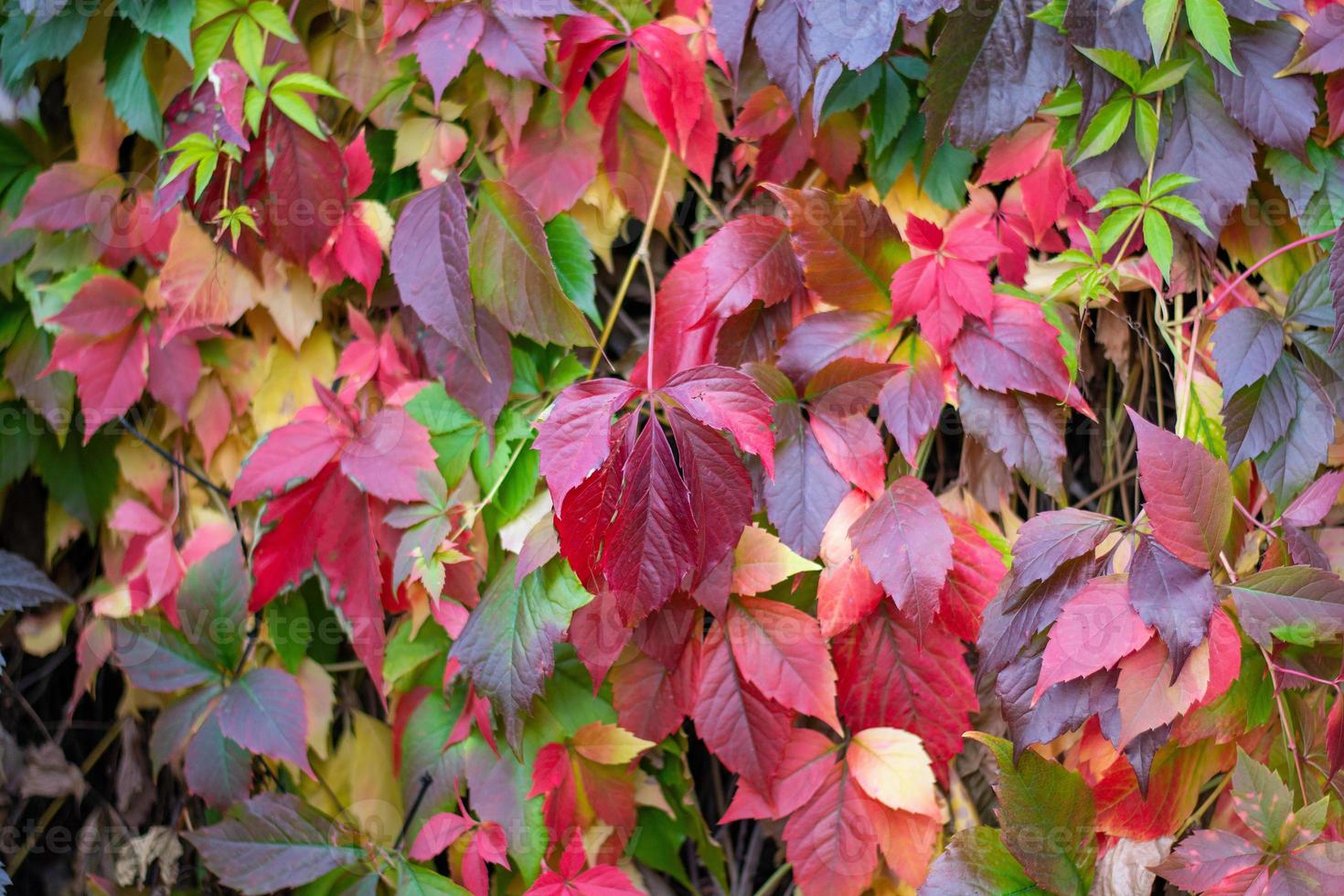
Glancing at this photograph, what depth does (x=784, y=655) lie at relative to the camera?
38.3 inches

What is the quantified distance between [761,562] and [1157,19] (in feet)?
1.93

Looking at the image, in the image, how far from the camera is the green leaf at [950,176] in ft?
3.50

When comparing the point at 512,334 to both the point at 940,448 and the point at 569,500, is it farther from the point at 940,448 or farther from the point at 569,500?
the point at 940,448

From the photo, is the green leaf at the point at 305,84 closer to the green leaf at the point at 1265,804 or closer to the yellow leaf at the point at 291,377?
the yellow leaf at the point at 291,377

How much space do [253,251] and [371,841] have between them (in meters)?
0.68

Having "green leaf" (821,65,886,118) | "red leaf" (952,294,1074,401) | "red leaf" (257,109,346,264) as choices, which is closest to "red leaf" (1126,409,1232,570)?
"red leaf" (952,294,1074,401)

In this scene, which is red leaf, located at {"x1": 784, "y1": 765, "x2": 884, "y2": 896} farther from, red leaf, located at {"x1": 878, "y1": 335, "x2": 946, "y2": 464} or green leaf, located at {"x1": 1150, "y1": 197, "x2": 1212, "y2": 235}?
green leaf, located at {"x1": 1150, "y1": 197, "x2": 1212, "y2": 235}

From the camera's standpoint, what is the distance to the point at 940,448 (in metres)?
1.12

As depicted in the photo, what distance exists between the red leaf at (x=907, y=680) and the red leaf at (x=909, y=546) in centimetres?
7

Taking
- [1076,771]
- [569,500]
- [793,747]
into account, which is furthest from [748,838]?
[569,500]

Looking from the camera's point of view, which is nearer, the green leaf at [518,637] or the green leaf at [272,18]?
the green leaf at [518,637]

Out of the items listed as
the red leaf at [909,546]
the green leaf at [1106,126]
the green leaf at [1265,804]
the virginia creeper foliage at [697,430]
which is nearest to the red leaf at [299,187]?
the virginia creeper foliage at [697,430]

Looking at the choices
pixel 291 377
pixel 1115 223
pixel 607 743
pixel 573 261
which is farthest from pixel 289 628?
pixel 1115 223

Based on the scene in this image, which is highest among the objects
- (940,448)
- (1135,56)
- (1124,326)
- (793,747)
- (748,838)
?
(1135,56)
